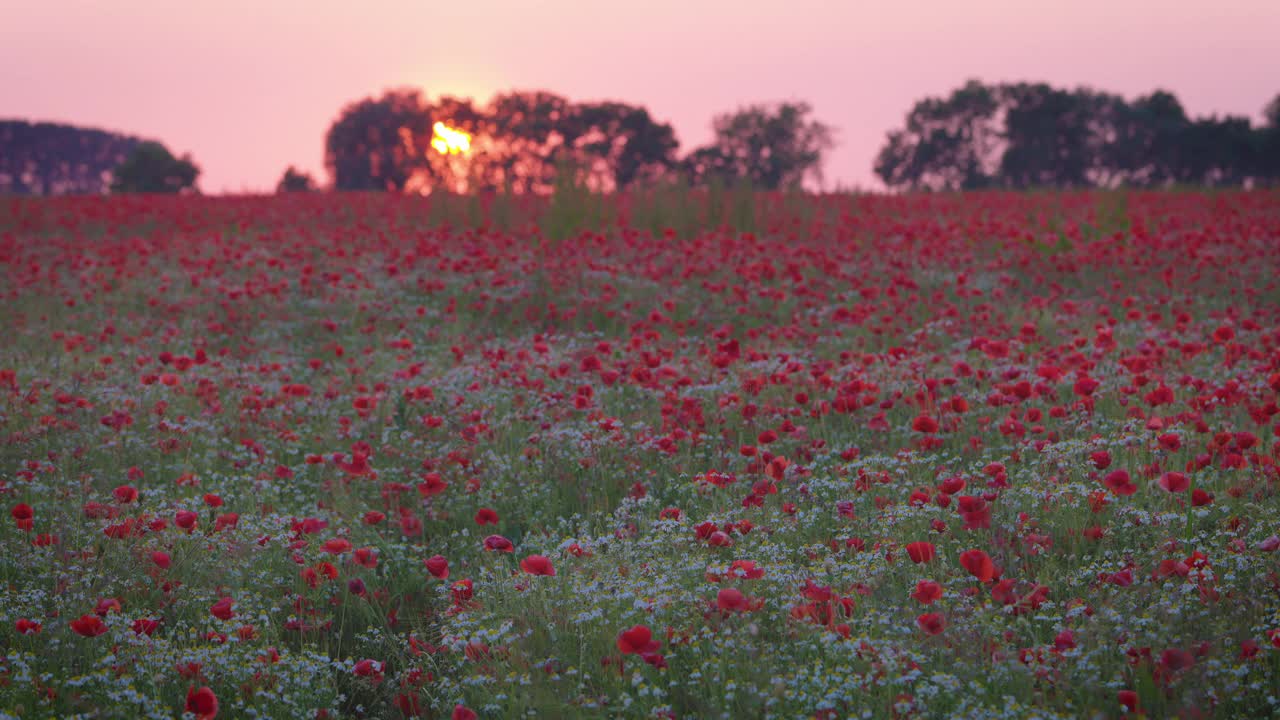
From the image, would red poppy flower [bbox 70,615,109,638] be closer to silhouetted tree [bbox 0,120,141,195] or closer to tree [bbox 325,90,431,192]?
tree [bbox 325,90,431,192]

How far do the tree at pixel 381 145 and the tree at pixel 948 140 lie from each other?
26.1 metres

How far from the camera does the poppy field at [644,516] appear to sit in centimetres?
302

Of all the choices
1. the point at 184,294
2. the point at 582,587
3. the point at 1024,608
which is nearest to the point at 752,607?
the point at 582,587

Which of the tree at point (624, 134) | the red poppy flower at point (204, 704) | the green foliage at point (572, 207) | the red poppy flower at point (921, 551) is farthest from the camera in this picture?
the tree at point (624, 134)

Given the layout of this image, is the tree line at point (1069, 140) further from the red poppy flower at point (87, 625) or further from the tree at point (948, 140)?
the red poppy flower at point (87, 625)

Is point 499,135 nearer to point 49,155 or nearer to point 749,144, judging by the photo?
point 749,144

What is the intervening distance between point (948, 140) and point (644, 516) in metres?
48.7

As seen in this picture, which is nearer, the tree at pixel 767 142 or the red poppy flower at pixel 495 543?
the red poppy flower at pixel 495 543

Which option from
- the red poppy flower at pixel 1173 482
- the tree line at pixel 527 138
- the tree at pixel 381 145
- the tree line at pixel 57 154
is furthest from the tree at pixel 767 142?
the red poppy flower at pixel 1173 482

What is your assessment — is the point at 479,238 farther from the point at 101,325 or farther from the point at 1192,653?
the point at 1192,653

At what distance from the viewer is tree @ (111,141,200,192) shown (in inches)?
1708

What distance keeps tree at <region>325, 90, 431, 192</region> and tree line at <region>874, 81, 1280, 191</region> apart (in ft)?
86.1

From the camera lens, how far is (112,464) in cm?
533

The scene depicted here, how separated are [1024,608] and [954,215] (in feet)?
51.0
